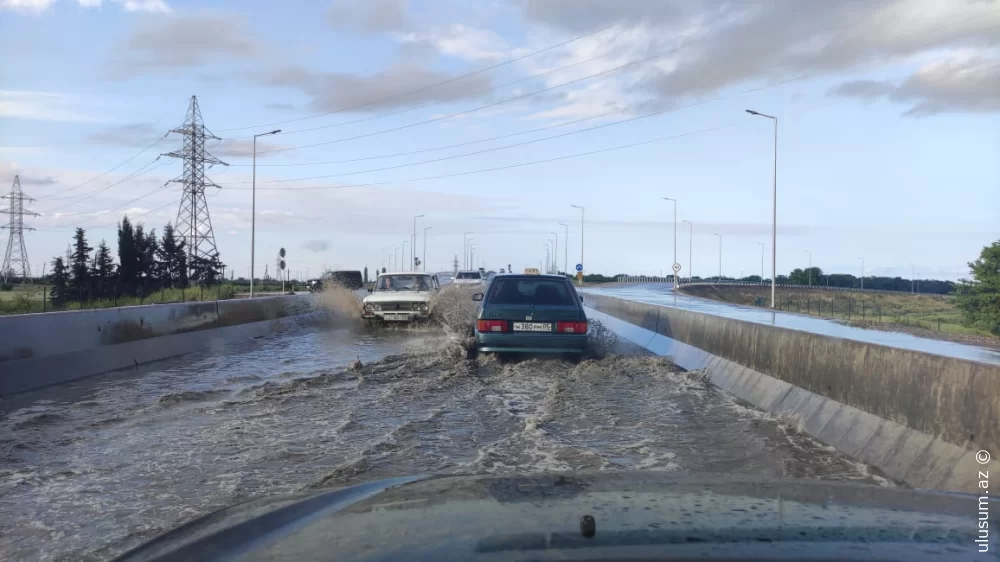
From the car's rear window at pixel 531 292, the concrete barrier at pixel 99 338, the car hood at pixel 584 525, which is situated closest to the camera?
the car hood at pixel 584 525

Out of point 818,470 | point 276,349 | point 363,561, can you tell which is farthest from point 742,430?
point 276,349

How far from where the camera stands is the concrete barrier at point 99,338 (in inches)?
379

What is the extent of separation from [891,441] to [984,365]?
108cm

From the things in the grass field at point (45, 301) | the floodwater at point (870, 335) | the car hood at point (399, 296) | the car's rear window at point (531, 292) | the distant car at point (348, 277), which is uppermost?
the distant car at point (348, 277)

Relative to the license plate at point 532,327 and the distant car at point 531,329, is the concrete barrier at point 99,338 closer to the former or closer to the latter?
the distant car at point 531,329

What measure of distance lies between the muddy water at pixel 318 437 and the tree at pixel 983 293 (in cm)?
3273

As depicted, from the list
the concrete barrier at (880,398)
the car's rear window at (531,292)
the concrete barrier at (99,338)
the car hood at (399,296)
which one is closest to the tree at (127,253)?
A: the car hood at (399,296)

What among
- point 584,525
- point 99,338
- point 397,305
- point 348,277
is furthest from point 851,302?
point 584,525

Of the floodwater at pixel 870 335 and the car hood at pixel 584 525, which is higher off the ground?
the car hood at pixel 584 525

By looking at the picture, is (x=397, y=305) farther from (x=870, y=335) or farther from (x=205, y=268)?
(x=205, y=268)

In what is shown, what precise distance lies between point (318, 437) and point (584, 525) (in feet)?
17.4

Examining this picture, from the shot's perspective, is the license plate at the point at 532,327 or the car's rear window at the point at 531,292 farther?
the car's rear window at the point at 531,292

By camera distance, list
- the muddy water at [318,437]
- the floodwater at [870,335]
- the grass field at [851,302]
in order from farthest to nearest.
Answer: the grass field at [851,302] → the floodwater at [870,335] → the muddy water at [318,437]

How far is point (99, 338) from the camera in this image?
38.4 feet
